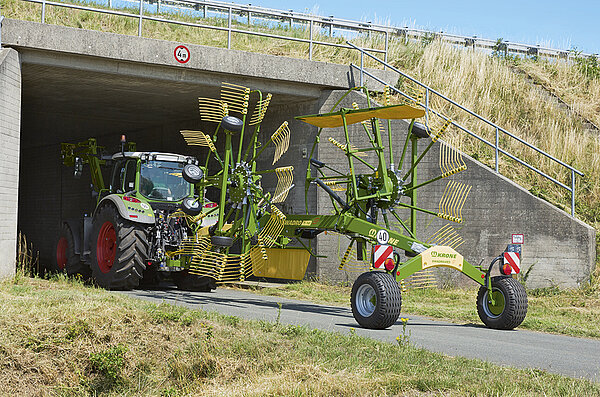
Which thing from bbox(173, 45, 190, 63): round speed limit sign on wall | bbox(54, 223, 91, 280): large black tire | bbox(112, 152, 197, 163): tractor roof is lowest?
bbox(54, 223, 91, 280): large black tire

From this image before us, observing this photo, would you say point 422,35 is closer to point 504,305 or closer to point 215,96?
point 215,96

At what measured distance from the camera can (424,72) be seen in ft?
70.0

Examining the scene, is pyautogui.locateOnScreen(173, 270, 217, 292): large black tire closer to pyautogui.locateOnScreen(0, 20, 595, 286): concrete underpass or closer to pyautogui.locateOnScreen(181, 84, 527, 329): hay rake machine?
pyautogui.locateOnScreen(181, 84, 527, 329): hay rake machine

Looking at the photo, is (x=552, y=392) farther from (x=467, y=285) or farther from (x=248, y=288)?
(x=248, y=288)

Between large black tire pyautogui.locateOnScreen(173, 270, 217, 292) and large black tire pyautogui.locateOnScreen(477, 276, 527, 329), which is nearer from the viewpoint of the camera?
large black tire pyautogui.locateOnScreen(477, 276, 527, 329)

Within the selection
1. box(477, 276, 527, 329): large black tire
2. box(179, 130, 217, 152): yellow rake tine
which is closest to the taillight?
box(179, 130, 217, 152): yellow rake tine

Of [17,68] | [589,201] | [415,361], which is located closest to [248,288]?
[17,68]

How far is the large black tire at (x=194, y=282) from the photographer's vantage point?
15.7m

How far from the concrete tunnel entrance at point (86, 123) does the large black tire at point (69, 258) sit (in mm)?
545

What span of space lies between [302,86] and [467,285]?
602cm

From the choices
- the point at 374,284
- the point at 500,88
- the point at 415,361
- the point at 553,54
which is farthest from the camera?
the point at 553,54

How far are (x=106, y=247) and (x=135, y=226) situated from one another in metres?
1.22

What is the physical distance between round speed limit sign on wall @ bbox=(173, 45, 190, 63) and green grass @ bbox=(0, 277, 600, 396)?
25.9 feet

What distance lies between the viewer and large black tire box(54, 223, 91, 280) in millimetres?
16594
